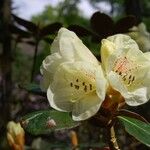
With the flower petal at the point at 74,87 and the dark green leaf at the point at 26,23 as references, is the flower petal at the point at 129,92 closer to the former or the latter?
the flower petal at the point at 74,87

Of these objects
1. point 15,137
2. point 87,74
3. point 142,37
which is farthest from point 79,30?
point 87,74

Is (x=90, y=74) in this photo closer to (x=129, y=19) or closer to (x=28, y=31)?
(x=129, y=19)

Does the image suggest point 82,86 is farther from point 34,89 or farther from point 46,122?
point 34,89

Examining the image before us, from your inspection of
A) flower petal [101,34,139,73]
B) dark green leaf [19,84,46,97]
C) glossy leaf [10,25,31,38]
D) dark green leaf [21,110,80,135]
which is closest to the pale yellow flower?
dark green leaf [19,84,46,97]

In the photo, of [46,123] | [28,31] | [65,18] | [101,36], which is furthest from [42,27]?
[65,18]

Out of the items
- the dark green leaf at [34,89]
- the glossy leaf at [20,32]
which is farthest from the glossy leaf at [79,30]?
the glossy leaf at [20,32]

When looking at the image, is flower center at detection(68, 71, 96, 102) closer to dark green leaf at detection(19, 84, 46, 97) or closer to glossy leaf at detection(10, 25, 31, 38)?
dark green leaf at detection(19, 84, 46, 97)

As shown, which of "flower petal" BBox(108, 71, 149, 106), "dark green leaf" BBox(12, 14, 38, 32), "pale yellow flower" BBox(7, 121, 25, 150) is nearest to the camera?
"flower petal" BBox(108, 71, 149, 106)
